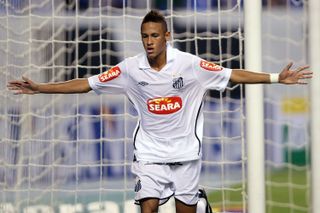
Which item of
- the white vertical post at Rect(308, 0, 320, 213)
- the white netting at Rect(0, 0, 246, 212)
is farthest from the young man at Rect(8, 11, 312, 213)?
the white vertical post at Rect(308, 0, 320, 213)

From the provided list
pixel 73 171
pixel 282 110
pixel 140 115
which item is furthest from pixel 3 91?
pixel 282 110

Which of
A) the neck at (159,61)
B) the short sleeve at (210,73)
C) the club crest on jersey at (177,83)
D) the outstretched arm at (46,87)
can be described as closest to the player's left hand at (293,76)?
the short sleeve at (210,73)

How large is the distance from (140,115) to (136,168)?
11.4 inches

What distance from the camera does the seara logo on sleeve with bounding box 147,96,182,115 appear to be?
4.90 metres

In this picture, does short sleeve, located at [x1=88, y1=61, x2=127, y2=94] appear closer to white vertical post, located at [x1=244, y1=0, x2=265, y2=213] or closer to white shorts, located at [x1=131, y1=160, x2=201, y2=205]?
white shorts, located at [x1=131, y1=160, x2=201, y2=205]

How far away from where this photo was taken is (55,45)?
6.77 meters

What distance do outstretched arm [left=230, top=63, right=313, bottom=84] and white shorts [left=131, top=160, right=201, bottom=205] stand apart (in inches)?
20.7

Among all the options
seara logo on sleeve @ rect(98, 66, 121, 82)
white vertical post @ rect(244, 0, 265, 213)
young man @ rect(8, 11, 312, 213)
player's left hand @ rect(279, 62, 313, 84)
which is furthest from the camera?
white vertical post @ rect(244, 0, 265, 213)

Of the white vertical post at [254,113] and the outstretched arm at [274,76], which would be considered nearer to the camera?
the outstretched arm at [274,76]

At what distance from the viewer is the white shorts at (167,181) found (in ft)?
16.0

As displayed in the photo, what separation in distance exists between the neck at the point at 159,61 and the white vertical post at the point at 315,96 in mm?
1192

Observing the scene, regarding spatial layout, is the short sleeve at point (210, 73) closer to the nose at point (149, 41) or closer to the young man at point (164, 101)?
the young man at point (164, 101)

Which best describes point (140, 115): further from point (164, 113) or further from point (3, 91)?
point (3, 91)

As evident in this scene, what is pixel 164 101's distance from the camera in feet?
16.1
